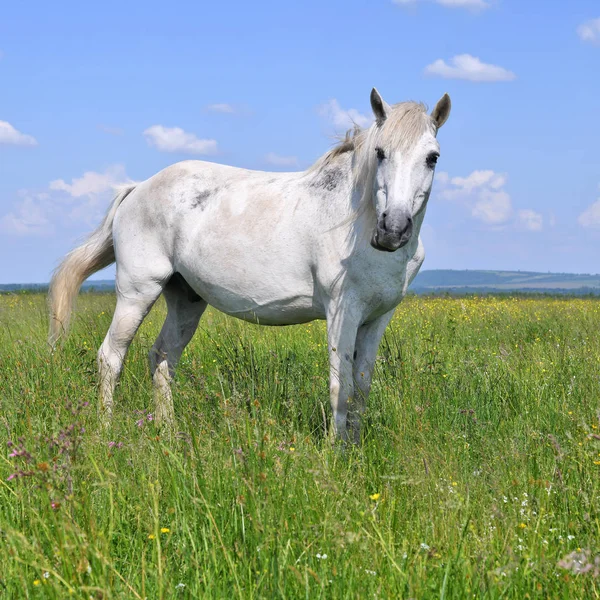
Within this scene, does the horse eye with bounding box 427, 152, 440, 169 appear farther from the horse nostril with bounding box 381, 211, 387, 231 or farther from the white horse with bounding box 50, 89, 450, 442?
the horse nostril with bounding box 381, 211, 387, 231

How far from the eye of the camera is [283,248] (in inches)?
203

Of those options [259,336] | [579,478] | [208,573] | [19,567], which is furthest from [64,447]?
Answer: [259,336]

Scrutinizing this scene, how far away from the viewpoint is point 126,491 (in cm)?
345

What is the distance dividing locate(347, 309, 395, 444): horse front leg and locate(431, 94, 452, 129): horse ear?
56.2 inches

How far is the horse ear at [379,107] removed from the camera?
450 centimetres

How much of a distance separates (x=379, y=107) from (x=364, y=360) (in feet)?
5.86

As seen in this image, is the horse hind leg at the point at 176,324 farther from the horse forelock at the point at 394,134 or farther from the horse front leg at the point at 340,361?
the horse forelock at the point at 394,134

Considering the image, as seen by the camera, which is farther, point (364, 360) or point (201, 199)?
point (201, 199)

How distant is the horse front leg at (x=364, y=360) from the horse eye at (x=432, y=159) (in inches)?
46.4

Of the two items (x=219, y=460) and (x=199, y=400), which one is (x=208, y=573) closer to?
(x=219, y=460)

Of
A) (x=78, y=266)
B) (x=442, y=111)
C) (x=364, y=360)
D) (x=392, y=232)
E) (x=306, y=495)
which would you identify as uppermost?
(x=442, y=111)

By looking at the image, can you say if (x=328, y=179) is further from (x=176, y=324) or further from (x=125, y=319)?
(x=125, y=319)

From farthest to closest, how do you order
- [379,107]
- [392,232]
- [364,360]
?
1. [364,360]
2. [379,107]
3. [392,232]

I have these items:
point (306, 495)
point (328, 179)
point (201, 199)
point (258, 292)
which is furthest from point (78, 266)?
point (306, 495)
